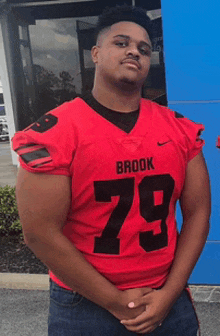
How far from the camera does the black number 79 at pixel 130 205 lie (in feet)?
5.37

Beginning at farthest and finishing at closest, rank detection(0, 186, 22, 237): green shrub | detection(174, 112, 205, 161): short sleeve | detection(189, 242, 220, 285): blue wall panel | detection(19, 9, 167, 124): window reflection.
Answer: detection(19, 9, 167, 124): window reflection
detection(0, 186, 22, 237): green shrub
detection(189, 242, 220, 285): blue wall panel
detection(174, 112, 205, 161): short sleeve

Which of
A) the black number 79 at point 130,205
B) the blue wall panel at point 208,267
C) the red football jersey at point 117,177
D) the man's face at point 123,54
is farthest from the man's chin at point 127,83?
the blue wall panel at point 208,267

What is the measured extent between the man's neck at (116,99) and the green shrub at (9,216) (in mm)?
5234

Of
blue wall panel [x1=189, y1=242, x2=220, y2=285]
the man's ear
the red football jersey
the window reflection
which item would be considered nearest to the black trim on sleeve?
the red football jersey

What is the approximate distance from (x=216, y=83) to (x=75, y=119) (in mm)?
2970

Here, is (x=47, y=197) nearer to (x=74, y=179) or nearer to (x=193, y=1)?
(x=74, y=179)

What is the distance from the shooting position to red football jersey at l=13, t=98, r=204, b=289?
159 centimetres

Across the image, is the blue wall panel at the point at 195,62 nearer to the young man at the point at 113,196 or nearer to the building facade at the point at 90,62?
the building facade at the point at 90,62

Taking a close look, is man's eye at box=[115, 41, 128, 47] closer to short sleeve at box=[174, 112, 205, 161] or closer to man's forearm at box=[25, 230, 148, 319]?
short sleeve at box=[174, 112, 205, 161]

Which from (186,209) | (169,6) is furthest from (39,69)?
(186,209)

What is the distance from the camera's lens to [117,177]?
5.37ft

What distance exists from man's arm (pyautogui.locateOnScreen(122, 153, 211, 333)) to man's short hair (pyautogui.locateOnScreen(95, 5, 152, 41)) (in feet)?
1.93

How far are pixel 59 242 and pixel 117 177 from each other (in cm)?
32

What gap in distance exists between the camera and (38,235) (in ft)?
5.33
